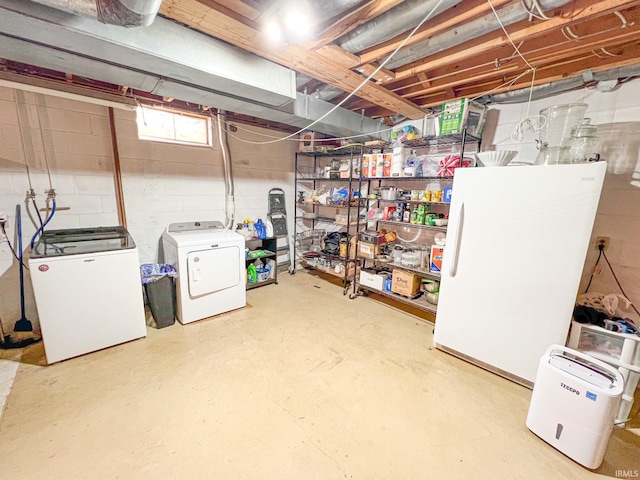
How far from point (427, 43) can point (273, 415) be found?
2567 millimetres

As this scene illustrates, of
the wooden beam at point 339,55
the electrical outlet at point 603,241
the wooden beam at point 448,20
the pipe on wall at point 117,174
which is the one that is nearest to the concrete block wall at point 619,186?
the electrical outlet at point 603,241

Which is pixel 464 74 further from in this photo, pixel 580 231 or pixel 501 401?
pixel 501 401

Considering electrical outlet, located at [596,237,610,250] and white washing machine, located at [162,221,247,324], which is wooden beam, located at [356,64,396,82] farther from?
electrical outlet, located at [596,237,610,250]

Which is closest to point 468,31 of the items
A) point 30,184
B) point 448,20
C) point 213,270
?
point 448,20

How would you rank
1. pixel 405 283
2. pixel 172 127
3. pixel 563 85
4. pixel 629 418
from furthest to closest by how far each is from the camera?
1. pixel 172 127
2. pixel 405 283
3. pixel 563 85
4. pixel 629 418

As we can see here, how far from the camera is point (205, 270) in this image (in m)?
2.62

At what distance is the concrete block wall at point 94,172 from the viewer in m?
2.16

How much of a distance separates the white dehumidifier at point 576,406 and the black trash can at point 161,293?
291cm

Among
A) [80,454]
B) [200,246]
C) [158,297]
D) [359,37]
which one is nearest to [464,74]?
[359,37]

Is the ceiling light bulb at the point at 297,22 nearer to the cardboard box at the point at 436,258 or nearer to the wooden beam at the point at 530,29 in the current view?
the wooden beam at the point at 530,29

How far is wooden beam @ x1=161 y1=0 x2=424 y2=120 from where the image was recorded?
139 cm

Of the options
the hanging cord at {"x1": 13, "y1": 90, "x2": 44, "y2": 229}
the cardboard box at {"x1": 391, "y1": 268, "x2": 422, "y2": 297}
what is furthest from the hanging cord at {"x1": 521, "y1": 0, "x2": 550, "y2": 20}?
the hanging cord at {"x1": 13, "y1": 90, "x2": 44, "y2": 229}

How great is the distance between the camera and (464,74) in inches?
89.7

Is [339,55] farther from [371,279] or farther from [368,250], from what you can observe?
[371,279]
